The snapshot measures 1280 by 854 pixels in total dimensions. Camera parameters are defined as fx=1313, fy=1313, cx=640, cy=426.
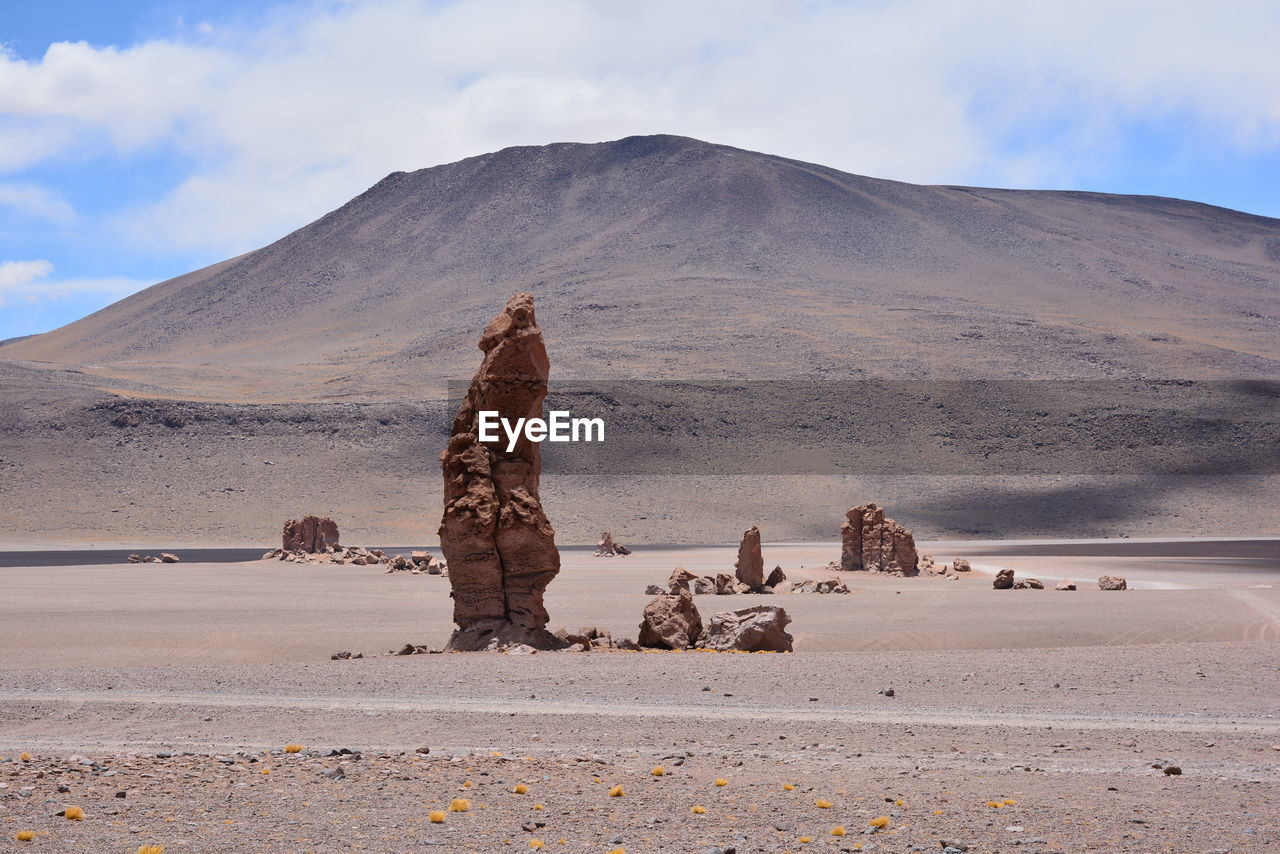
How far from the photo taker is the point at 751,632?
50.4 ft

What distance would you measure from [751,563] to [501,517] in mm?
11275

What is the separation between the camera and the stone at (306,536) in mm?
38219

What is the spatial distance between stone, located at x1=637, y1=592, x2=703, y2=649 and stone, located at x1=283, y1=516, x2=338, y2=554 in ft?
78.8

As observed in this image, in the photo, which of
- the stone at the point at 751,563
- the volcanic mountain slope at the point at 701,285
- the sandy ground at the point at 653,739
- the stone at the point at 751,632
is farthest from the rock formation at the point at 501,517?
the volcanic mountain slope at the point at 701,285

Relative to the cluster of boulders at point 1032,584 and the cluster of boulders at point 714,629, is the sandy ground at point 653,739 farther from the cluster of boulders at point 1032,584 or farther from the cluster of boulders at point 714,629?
the cluster of boulders at point 1032,584

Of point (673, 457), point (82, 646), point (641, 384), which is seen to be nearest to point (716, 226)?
point (641, 384)

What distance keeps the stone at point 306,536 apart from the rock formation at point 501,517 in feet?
76.6

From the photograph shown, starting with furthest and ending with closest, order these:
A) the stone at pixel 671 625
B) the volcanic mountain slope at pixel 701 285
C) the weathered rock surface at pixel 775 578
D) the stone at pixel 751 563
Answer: the volcanic mountain slope at pixel 701 285
the weathered rock surface at pixel 775 578
the stone at pixel 751 563
the stone at pixel 671 625

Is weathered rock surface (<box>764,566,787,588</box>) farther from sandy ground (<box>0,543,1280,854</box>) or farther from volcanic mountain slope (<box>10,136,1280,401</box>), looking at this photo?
volcanic mountain slope (<box>10,136,1280,401</box>)

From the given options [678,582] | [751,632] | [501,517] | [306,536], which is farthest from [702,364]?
[751,632]

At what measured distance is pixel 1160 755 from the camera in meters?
8.74

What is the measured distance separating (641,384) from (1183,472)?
30588mm

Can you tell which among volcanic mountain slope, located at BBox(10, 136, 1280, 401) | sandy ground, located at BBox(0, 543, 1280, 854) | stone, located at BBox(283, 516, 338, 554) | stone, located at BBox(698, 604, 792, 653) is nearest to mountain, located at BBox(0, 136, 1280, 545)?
volcanic mountain slope, located at BBox(10, 136, 1280, 401)

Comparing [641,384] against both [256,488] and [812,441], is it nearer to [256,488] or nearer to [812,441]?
[812,441]
